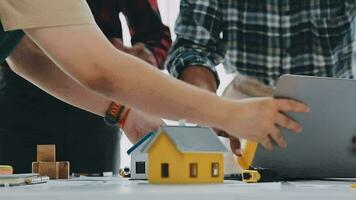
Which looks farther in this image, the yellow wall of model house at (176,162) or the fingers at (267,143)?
the fingers at (267,143)

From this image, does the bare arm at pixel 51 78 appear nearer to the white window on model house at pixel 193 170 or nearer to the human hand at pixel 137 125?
the human hand at pixel 137 125

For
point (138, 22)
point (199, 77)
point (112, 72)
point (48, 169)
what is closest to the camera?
point (112, 72)

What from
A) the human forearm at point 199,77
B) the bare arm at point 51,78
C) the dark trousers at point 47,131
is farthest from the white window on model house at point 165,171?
the dark trousers at point 47,131

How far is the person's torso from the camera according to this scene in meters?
1.66

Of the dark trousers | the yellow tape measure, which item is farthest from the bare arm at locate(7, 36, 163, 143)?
the dark trousers

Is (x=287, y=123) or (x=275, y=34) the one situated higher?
(x=275, y=34)

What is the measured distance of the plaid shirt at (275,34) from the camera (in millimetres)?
1651

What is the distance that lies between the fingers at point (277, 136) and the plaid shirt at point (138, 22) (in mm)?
798

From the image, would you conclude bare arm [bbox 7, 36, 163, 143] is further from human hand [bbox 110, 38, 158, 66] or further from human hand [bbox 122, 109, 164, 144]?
human hand [bbox 110, 38, 158, 66]

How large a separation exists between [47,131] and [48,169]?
606 millimetres

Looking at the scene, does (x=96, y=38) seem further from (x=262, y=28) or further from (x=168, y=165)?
(x=262, y=28)

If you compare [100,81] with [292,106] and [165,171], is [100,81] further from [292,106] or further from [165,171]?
[292,106]

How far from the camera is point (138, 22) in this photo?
1.81 m

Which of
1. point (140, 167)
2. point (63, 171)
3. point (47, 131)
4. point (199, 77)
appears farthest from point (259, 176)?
point (47, 131)
